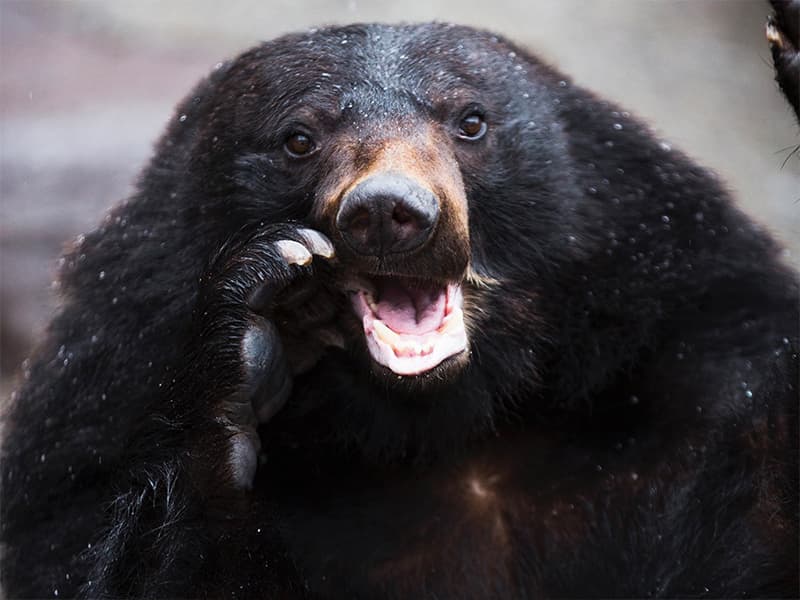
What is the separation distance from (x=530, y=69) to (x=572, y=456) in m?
1.30

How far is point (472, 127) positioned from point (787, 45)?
1018 mm

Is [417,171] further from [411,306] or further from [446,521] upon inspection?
[446,521]

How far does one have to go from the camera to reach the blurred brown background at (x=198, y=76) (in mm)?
9359

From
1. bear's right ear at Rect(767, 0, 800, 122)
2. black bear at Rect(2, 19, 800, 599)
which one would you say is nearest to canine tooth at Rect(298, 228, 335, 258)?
black bear at Rect(2, 19, 800, 599)

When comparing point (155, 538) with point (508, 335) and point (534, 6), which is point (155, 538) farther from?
point (534, 6)

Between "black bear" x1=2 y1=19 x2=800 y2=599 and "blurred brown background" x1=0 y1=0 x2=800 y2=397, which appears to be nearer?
"black bear" x1=2 y1=19 x2=800 y2=599

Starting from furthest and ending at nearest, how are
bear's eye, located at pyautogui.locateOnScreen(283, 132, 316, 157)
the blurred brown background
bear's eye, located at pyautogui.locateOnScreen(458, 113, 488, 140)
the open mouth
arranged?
the blurred brown background
bear's eye, located at pyautogui.locateOnScreen(458, 113, 488, 140)
bear's eye, located at pyautogui.locateOnScreen(283, 132, 316, 157)
the open mouth

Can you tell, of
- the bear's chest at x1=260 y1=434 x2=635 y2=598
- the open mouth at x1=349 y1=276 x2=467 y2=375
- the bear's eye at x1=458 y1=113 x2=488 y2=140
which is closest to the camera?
the open mouth at x1=349 y1=276 x2=467 y2=375

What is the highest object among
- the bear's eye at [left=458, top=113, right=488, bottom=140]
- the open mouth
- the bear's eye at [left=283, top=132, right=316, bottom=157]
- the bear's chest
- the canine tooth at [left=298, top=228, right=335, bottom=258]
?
the bear's eye at [left=458, top=113, right=488, bottom=140]

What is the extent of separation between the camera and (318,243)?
3.97m

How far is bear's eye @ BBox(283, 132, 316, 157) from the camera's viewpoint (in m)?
4.29

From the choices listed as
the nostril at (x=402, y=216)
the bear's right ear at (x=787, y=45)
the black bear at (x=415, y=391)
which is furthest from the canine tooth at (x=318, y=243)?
the bear's right ear at (x=787, y=45)

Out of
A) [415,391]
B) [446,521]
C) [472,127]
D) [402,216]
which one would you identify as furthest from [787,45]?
[446,521]

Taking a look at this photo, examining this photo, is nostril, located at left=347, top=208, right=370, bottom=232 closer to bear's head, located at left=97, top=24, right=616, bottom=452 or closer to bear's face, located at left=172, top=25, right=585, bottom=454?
bear's face, located at left=172, top=25, right=585, bottom=454
